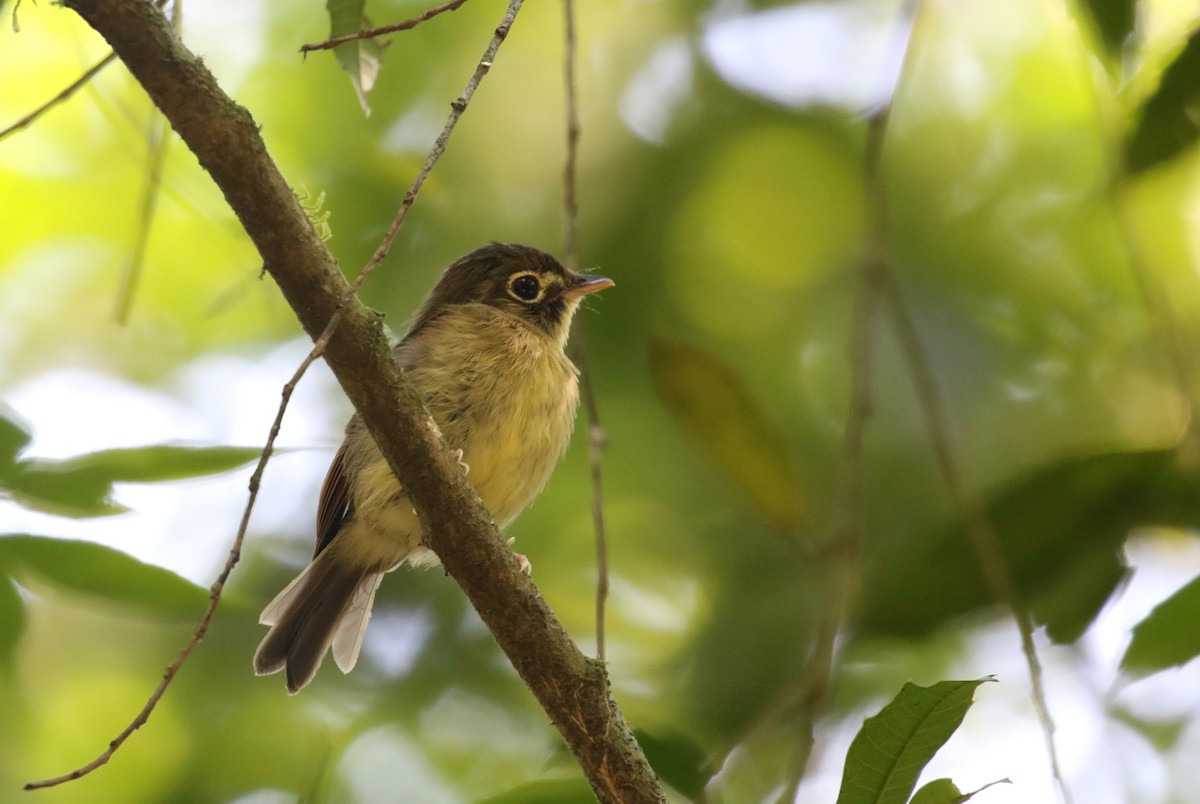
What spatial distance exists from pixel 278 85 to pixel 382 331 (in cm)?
425

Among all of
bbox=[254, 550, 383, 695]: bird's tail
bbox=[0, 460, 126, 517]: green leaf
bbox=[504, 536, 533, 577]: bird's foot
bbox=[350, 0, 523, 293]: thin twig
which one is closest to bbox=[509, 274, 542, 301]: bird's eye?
bbox=[254, 550, 383, 695]: bird's tail

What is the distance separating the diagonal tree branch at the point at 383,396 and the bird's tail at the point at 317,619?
1702mm

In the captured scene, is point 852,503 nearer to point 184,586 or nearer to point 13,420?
point 184,586

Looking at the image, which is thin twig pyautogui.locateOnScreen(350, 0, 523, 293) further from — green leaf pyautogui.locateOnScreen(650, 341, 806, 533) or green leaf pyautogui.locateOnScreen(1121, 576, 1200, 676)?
green leaf pyautogui.locateOnScreen(1121, 576, 1200, 676)

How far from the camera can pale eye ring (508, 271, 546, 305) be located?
5203 mm

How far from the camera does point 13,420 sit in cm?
325

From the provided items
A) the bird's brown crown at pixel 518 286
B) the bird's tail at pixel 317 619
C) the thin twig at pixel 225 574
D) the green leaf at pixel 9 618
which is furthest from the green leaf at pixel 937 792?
the bird's brown crown at pixel 518 286

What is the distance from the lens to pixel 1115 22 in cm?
385

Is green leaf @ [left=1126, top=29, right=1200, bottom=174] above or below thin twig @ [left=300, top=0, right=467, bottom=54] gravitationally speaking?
above

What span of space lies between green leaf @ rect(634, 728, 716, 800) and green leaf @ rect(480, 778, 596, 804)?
220 millimetres

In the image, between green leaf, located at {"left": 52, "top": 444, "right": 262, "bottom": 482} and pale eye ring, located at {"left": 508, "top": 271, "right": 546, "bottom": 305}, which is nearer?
green leaf, located at {"left": 52, "top": 444, "right": 262, "bottom": 482}

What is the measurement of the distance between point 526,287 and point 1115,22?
2.48m

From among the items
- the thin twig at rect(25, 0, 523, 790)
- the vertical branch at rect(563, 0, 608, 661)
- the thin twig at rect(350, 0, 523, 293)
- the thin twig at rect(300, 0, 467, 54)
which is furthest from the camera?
the vertical branch at rect(563, 0, 608, 661)

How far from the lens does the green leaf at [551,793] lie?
3.34 metres
